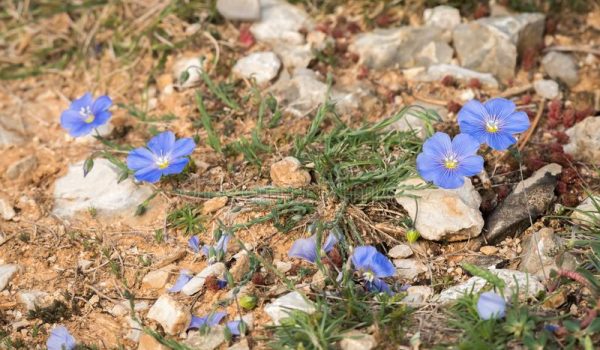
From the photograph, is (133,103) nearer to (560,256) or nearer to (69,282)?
(69,282)

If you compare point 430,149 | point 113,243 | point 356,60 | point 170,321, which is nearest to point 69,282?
point 113,243

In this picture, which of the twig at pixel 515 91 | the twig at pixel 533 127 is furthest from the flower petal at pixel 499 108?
the twig at pixel 515 91

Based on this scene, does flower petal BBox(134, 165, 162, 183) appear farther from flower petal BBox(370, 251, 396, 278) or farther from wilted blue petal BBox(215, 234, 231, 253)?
flower petal BBox(370, 251, 396, 278)

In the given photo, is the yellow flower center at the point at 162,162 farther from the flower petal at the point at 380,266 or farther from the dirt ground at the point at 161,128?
the flower petal at the point at 380,266

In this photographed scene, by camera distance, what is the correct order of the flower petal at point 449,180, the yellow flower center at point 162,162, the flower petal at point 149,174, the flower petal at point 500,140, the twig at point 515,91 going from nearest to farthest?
the flower petal at point 449,180 → the flower petal at point 500,140 → the flower petal at point 149,174 → the yellow flower center at point 162,162 → the twig at point 515,91

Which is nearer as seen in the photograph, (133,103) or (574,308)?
(574,308)

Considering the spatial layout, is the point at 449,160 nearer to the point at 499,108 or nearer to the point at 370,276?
the point at 499,108

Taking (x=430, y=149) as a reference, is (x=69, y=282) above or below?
below
